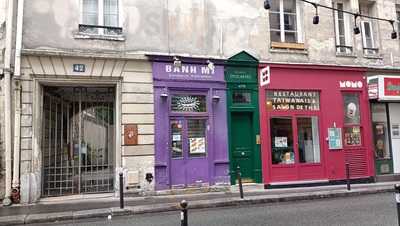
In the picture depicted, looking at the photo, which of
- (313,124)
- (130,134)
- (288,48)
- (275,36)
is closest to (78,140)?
(130,134)

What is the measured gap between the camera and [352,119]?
13117 millimetres

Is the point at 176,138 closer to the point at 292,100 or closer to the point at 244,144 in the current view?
the point at 244,144

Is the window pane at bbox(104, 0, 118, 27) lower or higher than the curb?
higher

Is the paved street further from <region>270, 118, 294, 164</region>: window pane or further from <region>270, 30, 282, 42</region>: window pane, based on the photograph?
<region>270, 30, 282, 42</region>: window pane

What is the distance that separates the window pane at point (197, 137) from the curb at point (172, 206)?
1953 millimetres

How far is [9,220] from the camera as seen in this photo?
7.86m

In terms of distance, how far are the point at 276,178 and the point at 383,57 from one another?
237 inches

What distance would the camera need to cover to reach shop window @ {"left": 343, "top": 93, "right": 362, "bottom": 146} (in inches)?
510

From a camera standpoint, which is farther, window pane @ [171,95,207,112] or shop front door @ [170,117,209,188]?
window pane @ [171,95,207,112]

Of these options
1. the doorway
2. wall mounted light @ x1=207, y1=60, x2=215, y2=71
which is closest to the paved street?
the doorway

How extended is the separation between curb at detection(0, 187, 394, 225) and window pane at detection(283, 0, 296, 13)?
5.99 m

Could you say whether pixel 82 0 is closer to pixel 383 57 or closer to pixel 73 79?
pixel 73 79

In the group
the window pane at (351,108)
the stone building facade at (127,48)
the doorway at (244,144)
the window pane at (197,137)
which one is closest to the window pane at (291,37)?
Result: the stone building facade at (127,48)

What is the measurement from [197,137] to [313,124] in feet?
13.3
